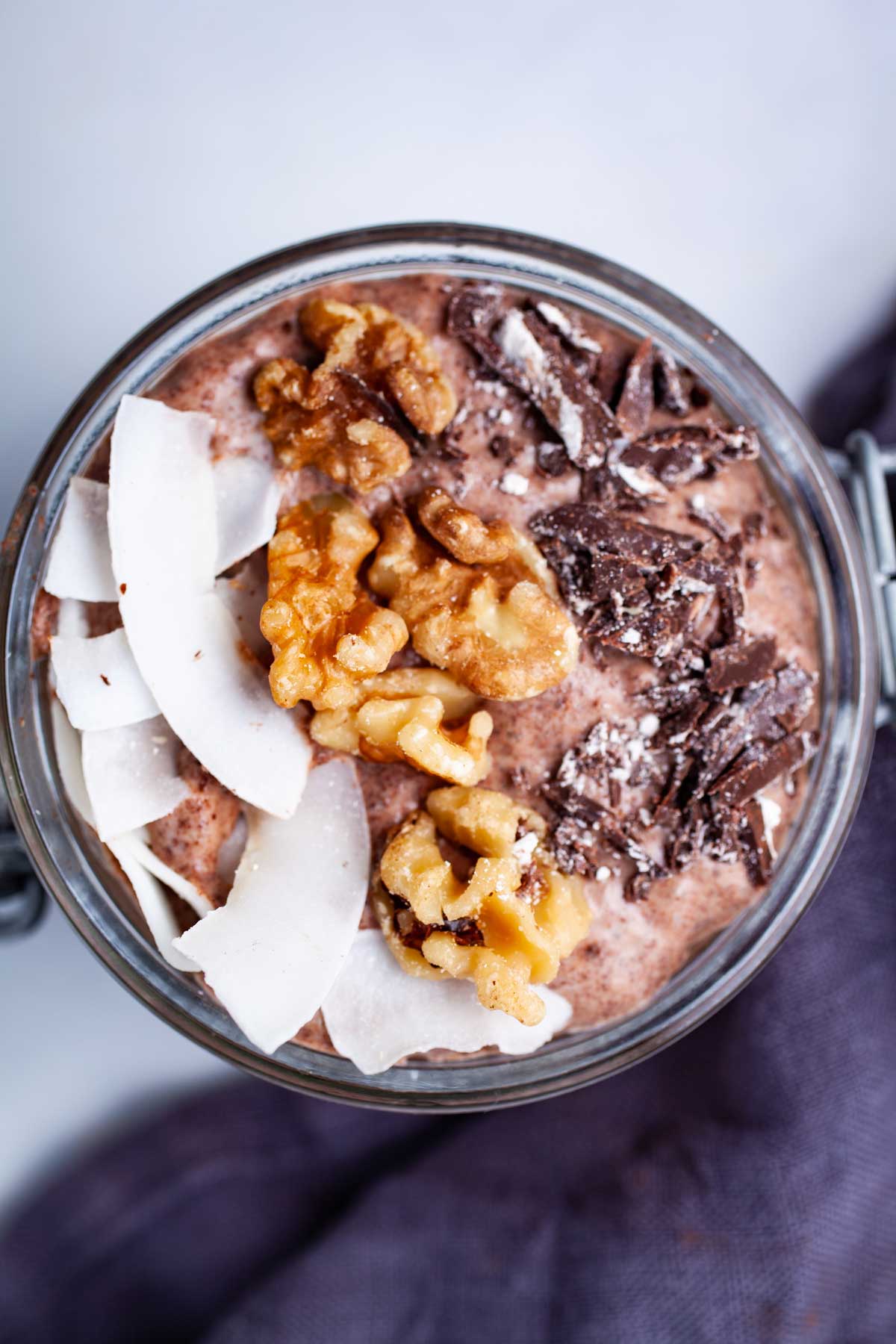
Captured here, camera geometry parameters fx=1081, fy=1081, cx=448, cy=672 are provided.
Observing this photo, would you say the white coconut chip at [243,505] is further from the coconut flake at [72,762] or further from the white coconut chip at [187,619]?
the coconut flake at [72,762]

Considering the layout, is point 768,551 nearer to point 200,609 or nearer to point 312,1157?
point 200,609

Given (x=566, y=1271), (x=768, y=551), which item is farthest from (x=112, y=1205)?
(x=768, y=551)

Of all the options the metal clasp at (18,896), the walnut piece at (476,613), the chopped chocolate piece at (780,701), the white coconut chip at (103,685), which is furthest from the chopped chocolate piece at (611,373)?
the metal clasp at (18,896)

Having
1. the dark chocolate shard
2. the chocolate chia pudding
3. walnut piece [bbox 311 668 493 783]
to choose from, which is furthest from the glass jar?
walnut piece [bbox 311 668 493 783]

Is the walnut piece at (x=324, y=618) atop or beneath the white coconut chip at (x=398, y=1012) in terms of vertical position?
atop

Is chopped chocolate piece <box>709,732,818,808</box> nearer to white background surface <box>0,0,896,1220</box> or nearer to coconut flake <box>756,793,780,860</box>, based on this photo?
coconut flake <box>756,793,780,860</box>
